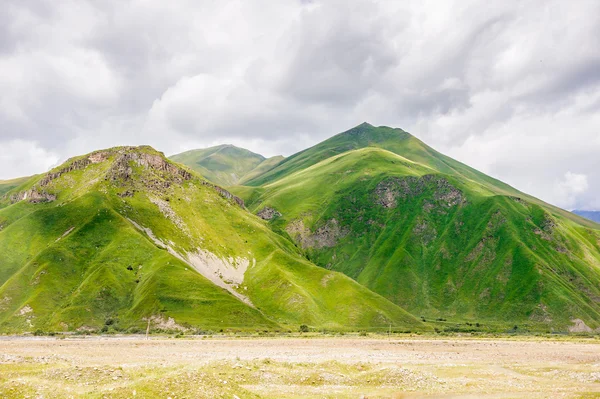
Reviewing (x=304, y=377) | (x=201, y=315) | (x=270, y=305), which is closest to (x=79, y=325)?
(x=201, y=315)

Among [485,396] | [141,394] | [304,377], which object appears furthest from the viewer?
[304,377]

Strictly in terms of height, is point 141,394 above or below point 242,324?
above

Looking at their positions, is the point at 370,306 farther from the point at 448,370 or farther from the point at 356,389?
the point at 356,389

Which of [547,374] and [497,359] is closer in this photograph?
[547,374]

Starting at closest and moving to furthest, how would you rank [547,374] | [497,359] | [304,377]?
[304,377] < [547,374] < [497,359]

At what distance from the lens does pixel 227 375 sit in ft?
137

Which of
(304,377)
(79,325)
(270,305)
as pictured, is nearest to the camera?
(304,377)

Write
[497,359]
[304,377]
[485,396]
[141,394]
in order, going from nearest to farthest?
1. [141,394]
2. [485,396]
3. [304,377]
4. [497,359]

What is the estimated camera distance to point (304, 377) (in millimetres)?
45375

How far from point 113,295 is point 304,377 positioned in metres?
142

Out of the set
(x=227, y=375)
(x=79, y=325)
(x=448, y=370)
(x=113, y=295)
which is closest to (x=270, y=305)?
(x=113, y=295)

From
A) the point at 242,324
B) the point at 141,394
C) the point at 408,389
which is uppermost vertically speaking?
the point at 141,394

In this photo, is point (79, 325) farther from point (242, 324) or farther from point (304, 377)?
point (304, 377)

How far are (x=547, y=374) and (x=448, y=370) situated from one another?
41.7 ft
